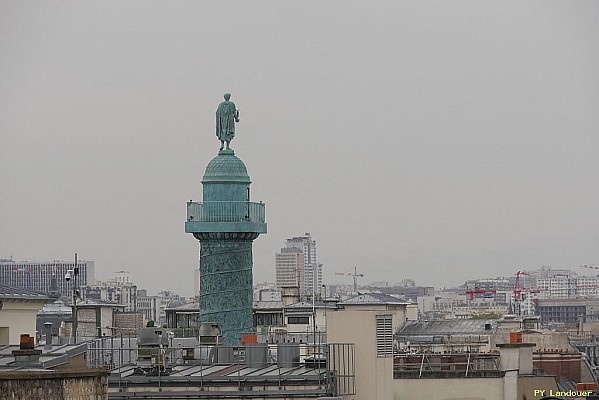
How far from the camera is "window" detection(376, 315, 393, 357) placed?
25.1 metres

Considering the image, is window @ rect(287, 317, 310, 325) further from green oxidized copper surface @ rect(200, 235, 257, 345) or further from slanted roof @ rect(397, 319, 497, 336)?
green oxidized copper surface @ rect(200, 235, 257, 345)

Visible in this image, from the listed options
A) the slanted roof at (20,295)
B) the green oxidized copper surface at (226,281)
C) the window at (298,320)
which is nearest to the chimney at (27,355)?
the slanted roof at (20,295)

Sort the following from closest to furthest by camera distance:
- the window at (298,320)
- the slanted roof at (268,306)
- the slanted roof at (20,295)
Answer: the slanted roof at (20,295)
the window at (298,320)
the slanted roof at (268,306)

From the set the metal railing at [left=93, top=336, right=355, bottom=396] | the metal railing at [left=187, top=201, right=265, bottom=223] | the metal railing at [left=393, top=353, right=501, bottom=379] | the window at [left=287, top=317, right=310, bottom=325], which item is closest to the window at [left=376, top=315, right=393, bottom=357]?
the metal railing at [left=93, top=336, right=355, bottom=396]

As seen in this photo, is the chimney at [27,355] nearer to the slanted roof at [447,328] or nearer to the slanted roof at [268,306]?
the slanted roof at [447,328]

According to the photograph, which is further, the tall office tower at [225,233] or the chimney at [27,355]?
the tall office tower at [225,233]

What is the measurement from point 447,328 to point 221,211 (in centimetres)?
1192

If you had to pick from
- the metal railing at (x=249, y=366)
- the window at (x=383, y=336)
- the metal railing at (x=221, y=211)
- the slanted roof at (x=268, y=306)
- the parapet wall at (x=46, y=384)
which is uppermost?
the metal railing at (x=221, y=211)

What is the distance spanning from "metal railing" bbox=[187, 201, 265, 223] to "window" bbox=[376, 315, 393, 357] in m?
38.3

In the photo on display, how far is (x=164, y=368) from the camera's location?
27.5 meters

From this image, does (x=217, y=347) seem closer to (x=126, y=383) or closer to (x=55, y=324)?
(x=126, y=383)

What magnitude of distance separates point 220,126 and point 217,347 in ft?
117

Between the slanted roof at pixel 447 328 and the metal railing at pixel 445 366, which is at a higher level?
the slanted roof at pixel 447 328

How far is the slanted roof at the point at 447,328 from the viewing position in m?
67.4
